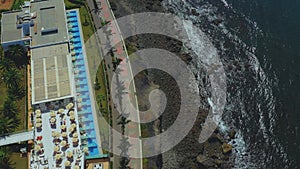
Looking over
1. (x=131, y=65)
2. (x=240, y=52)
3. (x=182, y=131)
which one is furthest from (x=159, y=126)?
(x=240, y=52)

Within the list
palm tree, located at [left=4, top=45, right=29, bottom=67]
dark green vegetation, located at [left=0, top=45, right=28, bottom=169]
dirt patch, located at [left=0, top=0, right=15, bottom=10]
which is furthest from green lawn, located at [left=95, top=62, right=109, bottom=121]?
dirt patch, located at [left=0, top=0, right=15, bottom=10]

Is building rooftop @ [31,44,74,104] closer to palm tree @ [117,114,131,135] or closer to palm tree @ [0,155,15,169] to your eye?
palm tree @ [117,114,131,135]

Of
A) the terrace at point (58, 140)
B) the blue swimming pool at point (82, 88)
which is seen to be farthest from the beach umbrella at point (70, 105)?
the blue swimming pool at point (82, 88)

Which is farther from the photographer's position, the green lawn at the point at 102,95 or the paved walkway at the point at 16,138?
the green lawn at the point at 102,95

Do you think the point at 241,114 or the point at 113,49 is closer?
the point at 241,114

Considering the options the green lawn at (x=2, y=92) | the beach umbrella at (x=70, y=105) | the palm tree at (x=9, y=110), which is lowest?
the beach umbrella at (x=70, y=105)

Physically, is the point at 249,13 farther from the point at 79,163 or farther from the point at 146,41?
the point at 79,163

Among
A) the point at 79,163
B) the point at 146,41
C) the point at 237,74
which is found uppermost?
the point at 146,41

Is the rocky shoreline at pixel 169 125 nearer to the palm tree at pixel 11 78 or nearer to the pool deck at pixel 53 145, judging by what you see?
the pool deck at pixel 53 145
